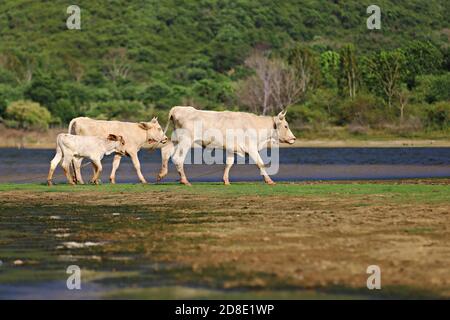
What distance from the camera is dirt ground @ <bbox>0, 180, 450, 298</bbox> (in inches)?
456

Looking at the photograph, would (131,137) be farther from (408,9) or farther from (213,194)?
(408,9)

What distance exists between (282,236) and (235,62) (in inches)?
4159

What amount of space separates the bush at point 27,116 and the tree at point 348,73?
79.7 ft

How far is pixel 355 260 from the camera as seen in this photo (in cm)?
1259

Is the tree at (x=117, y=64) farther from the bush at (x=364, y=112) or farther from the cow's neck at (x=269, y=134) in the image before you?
the cow's neck at (x=269, y=134)

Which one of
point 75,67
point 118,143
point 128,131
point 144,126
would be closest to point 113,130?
point 128,131

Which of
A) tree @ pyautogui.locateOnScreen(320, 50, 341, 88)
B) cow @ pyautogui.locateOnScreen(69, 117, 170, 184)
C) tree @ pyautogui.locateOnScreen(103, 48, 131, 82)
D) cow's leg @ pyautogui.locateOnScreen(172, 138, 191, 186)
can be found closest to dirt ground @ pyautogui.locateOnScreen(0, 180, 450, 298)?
cow's leg @ pyautogui.locateOnScreen(172, 138, 191, 186)

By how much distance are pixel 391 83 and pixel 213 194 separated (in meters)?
65.4

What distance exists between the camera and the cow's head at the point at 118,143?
25859mm

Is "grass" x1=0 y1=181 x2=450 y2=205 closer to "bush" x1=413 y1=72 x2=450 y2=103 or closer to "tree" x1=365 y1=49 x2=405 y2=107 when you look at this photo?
"bush" x1=413 y1=72 x2=450 y2=103

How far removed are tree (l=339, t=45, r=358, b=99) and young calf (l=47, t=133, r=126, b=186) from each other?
2498 inches

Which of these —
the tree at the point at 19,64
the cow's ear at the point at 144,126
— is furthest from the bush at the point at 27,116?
the cow's ear at the point at 144,126

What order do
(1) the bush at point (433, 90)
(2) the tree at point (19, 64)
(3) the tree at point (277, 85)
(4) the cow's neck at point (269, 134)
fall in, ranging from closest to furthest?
(4) the cow's neck at point (269, 134) → (1) the bush at point (433, 90) → (3) the tree at point (277, 85) → (2) the tree at point (19, 64)

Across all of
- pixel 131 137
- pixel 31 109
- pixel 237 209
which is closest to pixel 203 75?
pixel 31 109
